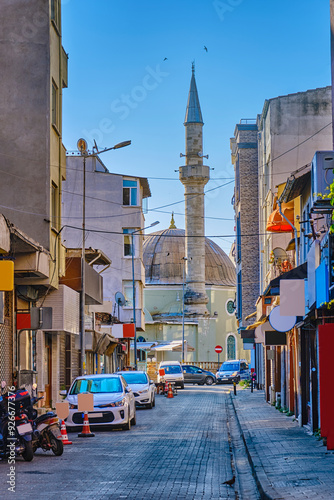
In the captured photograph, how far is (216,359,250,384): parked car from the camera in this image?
63969 millimetres

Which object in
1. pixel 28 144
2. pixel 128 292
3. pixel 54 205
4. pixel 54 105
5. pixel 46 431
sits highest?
pixel 54 105

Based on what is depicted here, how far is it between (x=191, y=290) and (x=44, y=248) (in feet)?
213

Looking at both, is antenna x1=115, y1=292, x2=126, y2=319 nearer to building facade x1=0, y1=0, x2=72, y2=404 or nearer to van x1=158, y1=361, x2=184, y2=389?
van x1=158, y1=361, x2=184, y2=389

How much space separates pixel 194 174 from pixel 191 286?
12407 millimetres

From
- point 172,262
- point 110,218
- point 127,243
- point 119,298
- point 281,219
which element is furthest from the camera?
point 172,262

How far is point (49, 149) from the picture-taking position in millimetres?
27047

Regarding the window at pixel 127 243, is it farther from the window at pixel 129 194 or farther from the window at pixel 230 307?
the window at pixel 230 307

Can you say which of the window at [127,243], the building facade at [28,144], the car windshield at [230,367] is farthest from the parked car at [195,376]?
the building facade at [28,144]

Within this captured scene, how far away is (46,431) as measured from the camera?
51.6 feet

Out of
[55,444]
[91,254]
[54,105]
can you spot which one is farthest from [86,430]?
[91,254]

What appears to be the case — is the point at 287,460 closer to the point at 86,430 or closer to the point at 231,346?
the point at 86,430

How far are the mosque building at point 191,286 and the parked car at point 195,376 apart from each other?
37.3ft

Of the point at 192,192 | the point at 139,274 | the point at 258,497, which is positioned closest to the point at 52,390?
the point at 258,497

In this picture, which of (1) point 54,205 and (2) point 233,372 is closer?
(1) point 54,205
